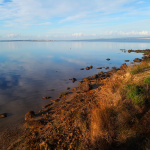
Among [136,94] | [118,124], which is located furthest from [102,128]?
[136,94]

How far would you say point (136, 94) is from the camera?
266 inches

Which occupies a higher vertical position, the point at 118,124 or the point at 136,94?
the point at 136,94

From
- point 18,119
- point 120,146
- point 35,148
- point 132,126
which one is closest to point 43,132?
point 35,148

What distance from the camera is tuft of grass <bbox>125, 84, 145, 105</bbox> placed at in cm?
632

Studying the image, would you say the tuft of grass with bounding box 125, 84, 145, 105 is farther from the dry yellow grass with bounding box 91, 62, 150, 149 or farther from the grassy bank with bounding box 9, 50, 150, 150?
the dry yellow grass with bounding box 91, 62, 150, 149

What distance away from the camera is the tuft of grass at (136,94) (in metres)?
6.32

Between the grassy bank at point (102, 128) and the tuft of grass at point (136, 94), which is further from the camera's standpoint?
the tuft of grass at point (136, 94)

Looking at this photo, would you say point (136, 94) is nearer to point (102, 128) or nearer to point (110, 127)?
point (110, 127)

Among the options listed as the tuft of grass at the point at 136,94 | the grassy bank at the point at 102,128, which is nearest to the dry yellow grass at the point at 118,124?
the grassy bank at the point at 102,128

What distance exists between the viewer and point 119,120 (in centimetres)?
526

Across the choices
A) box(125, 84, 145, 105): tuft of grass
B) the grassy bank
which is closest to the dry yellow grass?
the grassy bank

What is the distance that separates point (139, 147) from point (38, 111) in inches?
262

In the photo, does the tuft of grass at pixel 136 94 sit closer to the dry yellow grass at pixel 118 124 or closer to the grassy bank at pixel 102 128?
the grassy bank at pixel 102 128

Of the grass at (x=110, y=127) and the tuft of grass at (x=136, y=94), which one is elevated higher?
the tuft of grass at (x=136, y=94)
